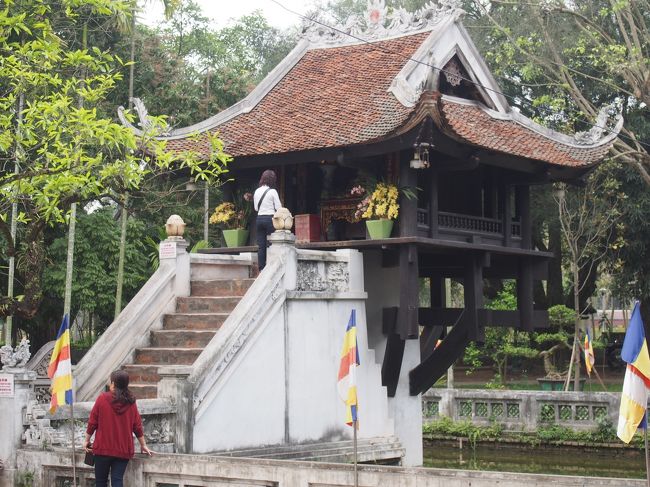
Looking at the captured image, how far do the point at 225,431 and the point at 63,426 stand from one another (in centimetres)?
212

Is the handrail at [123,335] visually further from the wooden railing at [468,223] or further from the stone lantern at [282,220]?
the wooden railing at [468,223]

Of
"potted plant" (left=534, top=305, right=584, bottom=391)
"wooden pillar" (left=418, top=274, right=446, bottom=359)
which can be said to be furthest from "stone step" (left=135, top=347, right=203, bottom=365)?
"potted plant" (left=534, top=305, right=584, bottom=391)

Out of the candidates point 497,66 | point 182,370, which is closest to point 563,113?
point 497,66

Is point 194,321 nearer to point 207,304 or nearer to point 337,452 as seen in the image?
point 207,304

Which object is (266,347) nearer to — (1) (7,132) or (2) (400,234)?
(2) (400,234)

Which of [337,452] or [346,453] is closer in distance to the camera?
[337,452]

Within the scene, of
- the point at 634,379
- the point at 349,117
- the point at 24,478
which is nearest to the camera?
the point at 634,379

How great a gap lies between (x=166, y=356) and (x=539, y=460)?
9692mm

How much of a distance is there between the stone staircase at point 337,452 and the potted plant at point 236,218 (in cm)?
386

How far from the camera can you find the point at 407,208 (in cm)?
1529

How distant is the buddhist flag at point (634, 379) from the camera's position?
27.7ft

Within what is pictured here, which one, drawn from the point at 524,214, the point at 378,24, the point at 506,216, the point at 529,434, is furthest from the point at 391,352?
the point at 529,434

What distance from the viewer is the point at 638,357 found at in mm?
8438

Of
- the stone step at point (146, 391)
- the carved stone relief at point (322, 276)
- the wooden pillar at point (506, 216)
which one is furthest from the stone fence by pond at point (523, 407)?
the stone step at point (146, 391)
